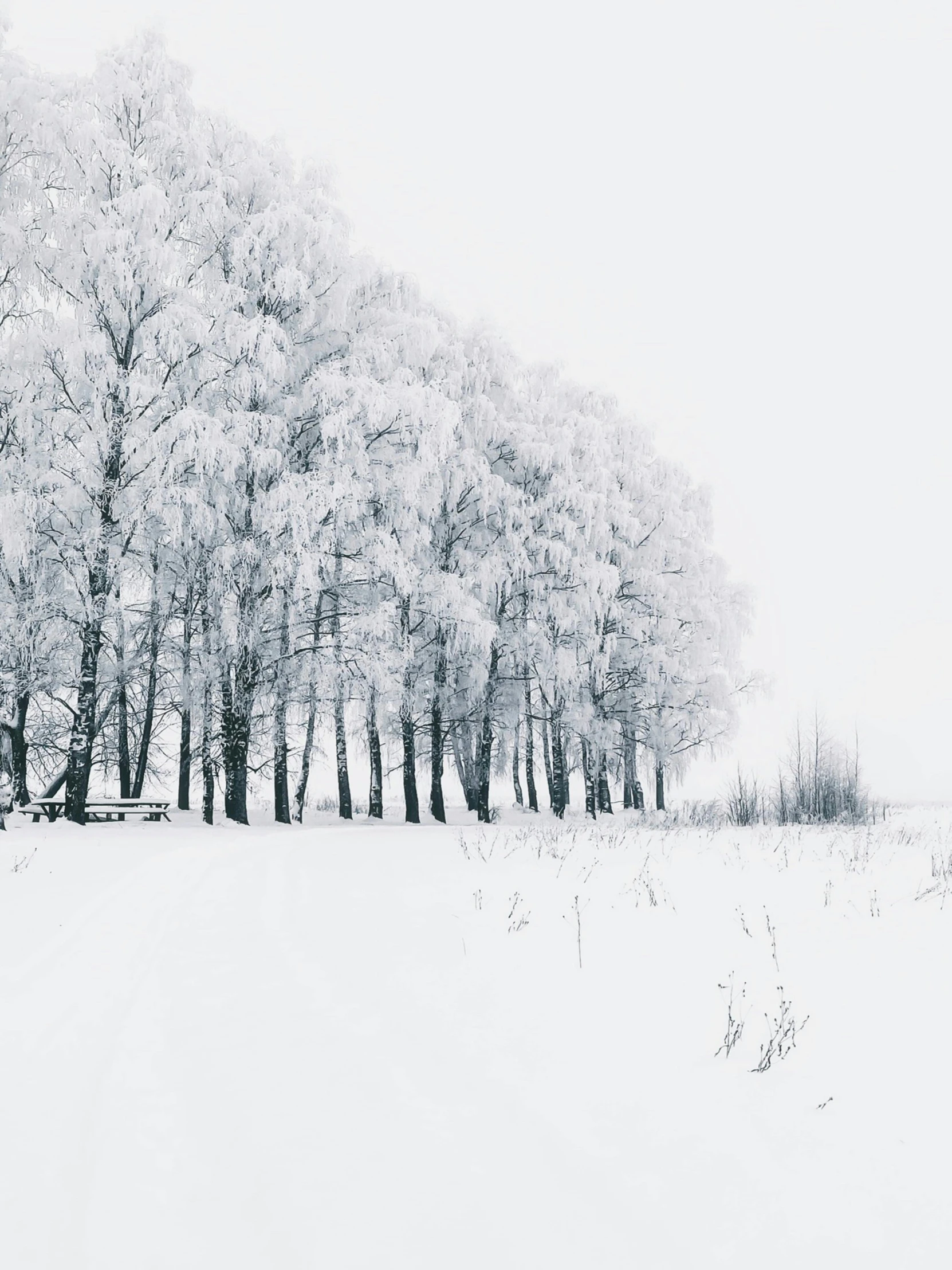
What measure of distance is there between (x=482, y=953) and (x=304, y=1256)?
3720 millimetres

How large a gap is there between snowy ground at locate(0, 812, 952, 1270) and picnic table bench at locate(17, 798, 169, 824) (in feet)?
34.1

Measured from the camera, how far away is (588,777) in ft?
78.6

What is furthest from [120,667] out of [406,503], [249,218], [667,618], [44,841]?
[667,618]

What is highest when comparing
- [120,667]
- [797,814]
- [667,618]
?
[667,618]

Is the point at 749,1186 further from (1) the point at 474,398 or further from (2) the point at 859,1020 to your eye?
(1) the point at 474,398

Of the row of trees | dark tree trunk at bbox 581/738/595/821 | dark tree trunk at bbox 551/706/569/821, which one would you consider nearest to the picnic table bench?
the row of trees

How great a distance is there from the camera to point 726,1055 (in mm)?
3844

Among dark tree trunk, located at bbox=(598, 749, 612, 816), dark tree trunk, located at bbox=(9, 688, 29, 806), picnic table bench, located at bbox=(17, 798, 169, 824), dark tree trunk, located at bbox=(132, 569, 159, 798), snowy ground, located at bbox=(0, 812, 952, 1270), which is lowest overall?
dark tree trunk, located at bbox=(598, 749, 612, 816)

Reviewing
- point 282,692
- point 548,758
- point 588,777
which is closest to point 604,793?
point 588,777

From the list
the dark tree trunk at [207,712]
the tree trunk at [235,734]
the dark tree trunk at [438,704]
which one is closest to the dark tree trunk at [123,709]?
the dark tree trunk at [207,712]

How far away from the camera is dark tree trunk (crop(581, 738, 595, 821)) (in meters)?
23.3

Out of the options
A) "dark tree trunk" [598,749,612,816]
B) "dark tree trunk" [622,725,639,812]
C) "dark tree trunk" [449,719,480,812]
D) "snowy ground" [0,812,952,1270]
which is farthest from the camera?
"dark tree trunk" [598,749,612,816]

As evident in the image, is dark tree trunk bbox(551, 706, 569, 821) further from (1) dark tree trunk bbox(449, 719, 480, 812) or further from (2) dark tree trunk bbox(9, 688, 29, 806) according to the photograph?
(2) dark tree trunk bbox(9, 688, 29, 806)

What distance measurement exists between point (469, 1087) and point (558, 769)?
19561 millimetres
